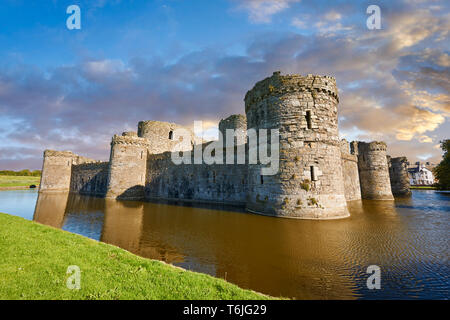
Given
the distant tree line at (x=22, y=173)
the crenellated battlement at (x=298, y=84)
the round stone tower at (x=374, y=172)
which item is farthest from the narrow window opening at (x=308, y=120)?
the distant tree line at (x=22, y=173)

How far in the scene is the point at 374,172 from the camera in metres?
23.6

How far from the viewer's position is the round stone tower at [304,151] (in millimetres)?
11180

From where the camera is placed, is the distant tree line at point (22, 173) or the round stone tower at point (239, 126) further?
the distant tree line at point (22, 173)

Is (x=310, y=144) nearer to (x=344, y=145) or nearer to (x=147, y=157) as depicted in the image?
(x=344, y=145)

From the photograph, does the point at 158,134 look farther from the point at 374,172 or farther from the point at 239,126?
the point at 374,172

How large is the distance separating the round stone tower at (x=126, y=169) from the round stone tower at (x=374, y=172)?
29.4 metres

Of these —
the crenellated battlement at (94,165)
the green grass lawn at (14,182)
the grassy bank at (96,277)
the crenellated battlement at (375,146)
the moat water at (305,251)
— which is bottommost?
the moat water at (305,251)

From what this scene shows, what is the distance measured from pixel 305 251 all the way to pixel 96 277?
5.77 m

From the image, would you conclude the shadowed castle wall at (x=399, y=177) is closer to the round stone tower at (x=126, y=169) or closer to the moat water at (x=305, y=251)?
the moat water at (x=305, y=251)

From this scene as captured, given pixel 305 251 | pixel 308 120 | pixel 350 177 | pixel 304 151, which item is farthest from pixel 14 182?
pixel 350 177

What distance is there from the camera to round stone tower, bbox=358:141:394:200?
23.2m

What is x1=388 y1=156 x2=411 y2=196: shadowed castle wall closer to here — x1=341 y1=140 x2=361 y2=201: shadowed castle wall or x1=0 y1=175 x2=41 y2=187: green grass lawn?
x1=341 y1=140 x2=361 y2=201: shadowed castle wall

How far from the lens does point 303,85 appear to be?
39.7 feet
